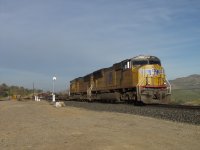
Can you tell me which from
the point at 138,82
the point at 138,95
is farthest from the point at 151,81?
the point at 138,95

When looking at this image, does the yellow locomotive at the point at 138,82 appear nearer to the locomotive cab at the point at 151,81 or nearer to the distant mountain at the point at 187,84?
the locomotive cab at the point at 151,81

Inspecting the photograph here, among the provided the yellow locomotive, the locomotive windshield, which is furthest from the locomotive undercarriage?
the locomotive windshield

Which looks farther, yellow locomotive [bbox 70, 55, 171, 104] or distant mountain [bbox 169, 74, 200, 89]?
distant mountain [bbox 169, 74, 200, 89]

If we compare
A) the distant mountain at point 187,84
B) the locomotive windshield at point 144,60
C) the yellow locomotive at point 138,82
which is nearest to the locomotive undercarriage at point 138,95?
the yellow locomotive at point 138,82

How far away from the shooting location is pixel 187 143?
31.5 ft

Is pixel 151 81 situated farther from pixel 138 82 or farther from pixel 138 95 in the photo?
pixel 138 95

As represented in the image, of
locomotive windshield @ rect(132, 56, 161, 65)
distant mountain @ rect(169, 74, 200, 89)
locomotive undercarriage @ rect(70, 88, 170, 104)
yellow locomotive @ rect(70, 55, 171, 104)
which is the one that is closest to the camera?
locomotive undercarriage @ rect(70, 88, 170, 104)

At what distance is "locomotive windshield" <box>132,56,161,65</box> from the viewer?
100 feet

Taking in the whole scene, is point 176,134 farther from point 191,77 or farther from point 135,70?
point 191,77

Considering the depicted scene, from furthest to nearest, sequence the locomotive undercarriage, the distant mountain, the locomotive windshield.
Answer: the distant mountain
the locomotive windshield
the locomotive undercarriage

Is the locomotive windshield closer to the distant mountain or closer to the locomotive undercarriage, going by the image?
the locomotive undercarriage

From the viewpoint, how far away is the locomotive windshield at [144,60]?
1200 inches

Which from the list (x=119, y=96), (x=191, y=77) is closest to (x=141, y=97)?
(x=119, y=96)

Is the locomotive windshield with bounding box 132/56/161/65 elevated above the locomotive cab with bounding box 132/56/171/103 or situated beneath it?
elevated above
